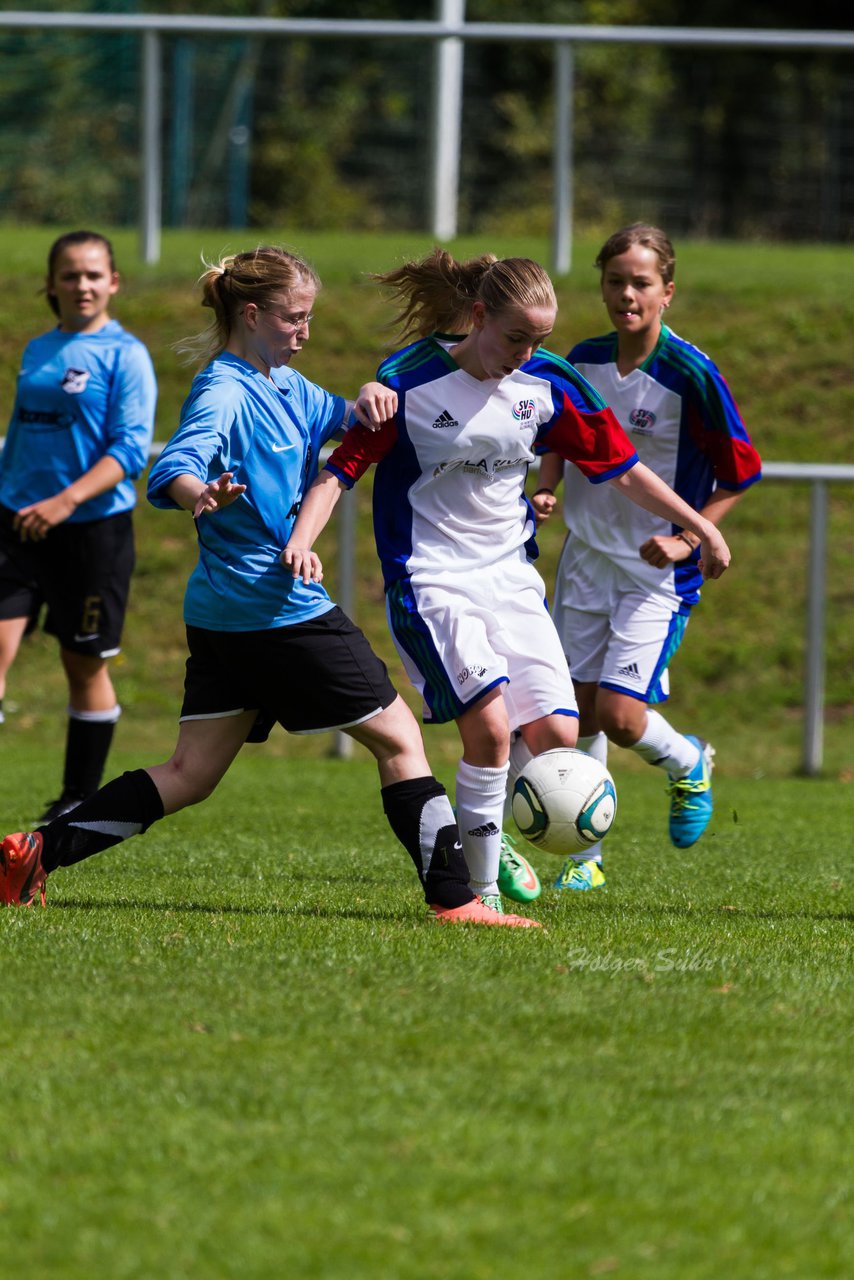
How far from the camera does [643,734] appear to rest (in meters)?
6.06

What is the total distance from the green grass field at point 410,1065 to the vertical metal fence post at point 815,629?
7.33 ft

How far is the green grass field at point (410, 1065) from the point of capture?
2.50 meters

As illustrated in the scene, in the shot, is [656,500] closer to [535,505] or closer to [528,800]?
[535,505]

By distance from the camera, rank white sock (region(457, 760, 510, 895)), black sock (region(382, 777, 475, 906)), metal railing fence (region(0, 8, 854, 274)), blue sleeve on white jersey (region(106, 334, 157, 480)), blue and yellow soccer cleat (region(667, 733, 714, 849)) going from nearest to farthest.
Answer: black sock (region(382, 777, 475, 906))
white sock (region(457, 760, 510, 895))
blue and yellow soccer cleat (region(667, 733, 714, 849))
blue sleeve on white jersey (region(106, 334, 157, 480))
metal railing fence (region(0, 8, 854, 274))

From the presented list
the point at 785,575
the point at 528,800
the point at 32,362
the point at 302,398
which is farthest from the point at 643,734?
the point at 785,575

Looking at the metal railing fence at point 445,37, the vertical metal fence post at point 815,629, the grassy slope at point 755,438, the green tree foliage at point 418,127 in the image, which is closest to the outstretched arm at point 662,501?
the vertical metal fence post at point 815,629

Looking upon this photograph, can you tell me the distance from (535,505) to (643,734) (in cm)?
94

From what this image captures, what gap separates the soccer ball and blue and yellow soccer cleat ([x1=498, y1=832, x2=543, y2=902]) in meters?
0.39

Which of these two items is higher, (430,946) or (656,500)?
(656,500)

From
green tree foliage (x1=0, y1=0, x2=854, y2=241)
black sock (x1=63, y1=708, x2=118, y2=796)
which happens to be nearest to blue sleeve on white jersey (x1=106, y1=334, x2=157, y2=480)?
black sock (x1=63, y1=708, x2=118, y2=796)

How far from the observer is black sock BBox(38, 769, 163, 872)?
192 inches

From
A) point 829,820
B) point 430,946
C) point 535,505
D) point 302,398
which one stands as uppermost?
point 302,398

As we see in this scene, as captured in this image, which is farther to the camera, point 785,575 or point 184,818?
point 785,575

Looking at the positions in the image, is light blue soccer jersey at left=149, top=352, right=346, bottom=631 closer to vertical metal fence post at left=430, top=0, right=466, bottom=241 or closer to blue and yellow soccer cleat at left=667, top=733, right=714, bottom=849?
blue and yellow soccer cleat at left=667, top=733, right=714, bottom=849
